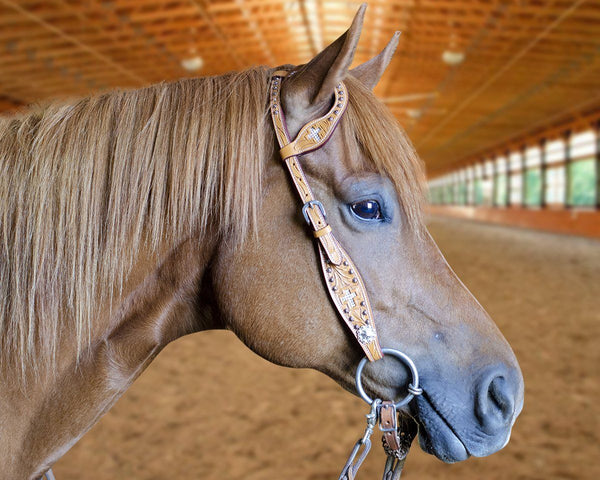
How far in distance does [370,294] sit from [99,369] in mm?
608

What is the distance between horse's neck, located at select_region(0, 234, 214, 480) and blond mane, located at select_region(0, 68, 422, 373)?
37mm

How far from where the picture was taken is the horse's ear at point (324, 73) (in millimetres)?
898

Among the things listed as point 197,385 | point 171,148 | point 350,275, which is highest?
point 171,148

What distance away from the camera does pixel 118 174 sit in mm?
992

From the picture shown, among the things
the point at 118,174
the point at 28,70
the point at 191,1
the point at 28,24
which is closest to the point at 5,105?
the point at 28,70

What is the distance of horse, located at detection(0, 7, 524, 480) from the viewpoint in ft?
3.23

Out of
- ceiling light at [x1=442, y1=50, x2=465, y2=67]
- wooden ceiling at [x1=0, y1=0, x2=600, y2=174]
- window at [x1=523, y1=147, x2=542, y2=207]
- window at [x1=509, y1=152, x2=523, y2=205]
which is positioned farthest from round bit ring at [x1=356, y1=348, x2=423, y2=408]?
window at [x1=509, y1=152, x2=523, y2=205]

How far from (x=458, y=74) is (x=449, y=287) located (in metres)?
10.5

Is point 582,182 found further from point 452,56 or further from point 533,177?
point 452,56

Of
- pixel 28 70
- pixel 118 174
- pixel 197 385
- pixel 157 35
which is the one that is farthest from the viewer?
pixel 28 70

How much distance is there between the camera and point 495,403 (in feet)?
3.39

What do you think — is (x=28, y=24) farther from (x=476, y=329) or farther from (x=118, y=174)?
(x=476, y=329)

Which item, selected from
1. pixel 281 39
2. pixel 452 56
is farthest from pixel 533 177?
pixel 281 39

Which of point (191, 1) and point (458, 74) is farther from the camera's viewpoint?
point (458, 74)
